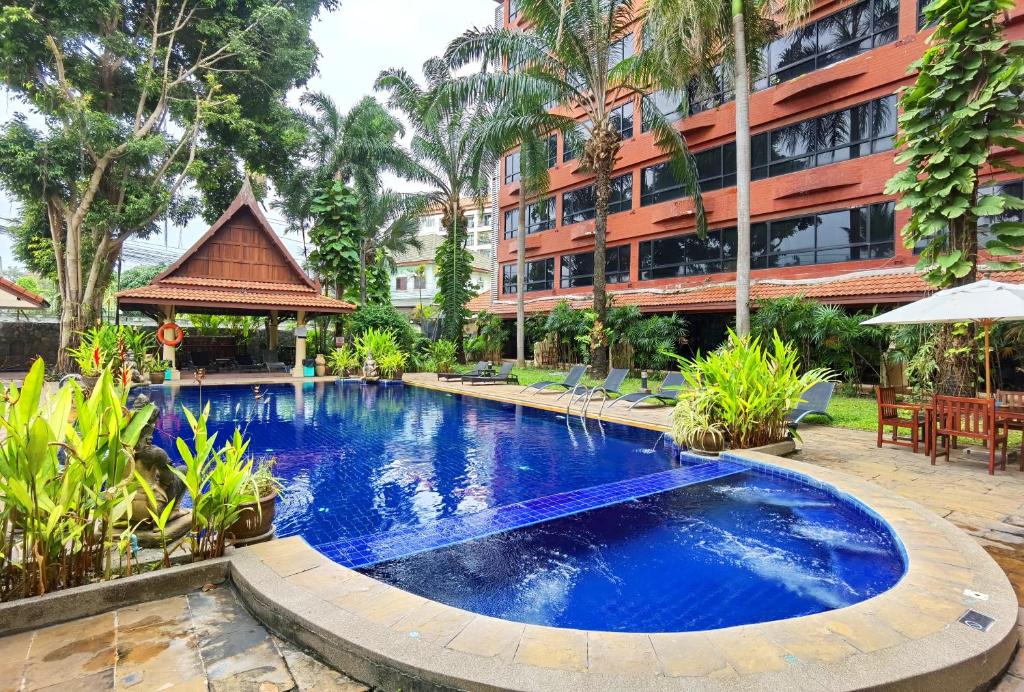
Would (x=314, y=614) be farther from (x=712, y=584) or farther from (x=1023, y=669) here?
(x=1023, y=669)

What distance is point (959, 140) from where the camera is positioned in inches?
296

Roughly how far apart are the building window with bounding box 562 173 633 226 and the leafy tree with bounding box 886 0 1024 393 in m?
13.9


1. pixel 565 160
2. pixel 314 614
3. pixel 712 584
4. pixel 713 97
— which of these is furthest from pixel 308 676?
pixel 565 160

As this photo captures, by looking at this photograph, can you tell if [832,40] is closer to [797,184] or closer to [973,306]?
[797,184]

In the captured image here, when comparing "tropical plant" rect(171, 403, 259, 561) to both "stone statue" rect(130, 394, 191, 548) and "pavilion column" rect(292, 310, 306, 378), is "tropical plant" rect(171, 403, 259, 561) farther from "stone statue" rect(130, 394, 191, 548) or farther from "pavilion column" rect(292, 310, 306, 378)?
"pavilion column" rect(292, 310, 306, 378)

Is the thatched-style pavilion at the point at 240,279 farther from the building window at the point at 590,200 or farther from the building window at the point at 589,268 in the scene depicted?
the building window at the point at 590,200

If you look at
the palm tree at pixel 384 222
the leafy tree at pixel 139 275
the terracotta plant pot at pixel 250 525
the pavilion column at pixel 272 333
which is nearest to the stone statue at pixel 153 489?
the terracotta plant pot at pixel 250 525

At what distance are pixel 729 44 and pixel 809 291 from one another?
7102 mm

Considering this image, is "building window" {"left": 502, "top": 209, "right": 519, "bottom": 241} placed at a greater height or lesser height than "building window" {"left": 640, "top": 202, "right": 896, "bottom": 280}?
greater

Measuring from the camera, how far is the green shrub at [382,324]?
21156 millimetres

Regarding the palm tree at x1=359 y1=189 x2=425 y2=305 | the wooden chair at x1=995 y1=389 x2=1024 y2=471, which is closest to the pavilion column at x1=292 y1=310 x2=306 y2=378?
the palm tree at x1=359 y1=189 x2=425 y2=305

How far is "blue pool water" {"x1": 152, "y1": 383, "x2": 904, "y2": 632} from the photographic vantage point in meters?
3.57

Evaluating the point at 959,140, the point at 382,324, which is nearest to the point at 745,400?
the point at 959,140

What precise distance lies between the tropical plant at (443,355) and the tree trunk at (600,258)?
254 inches
